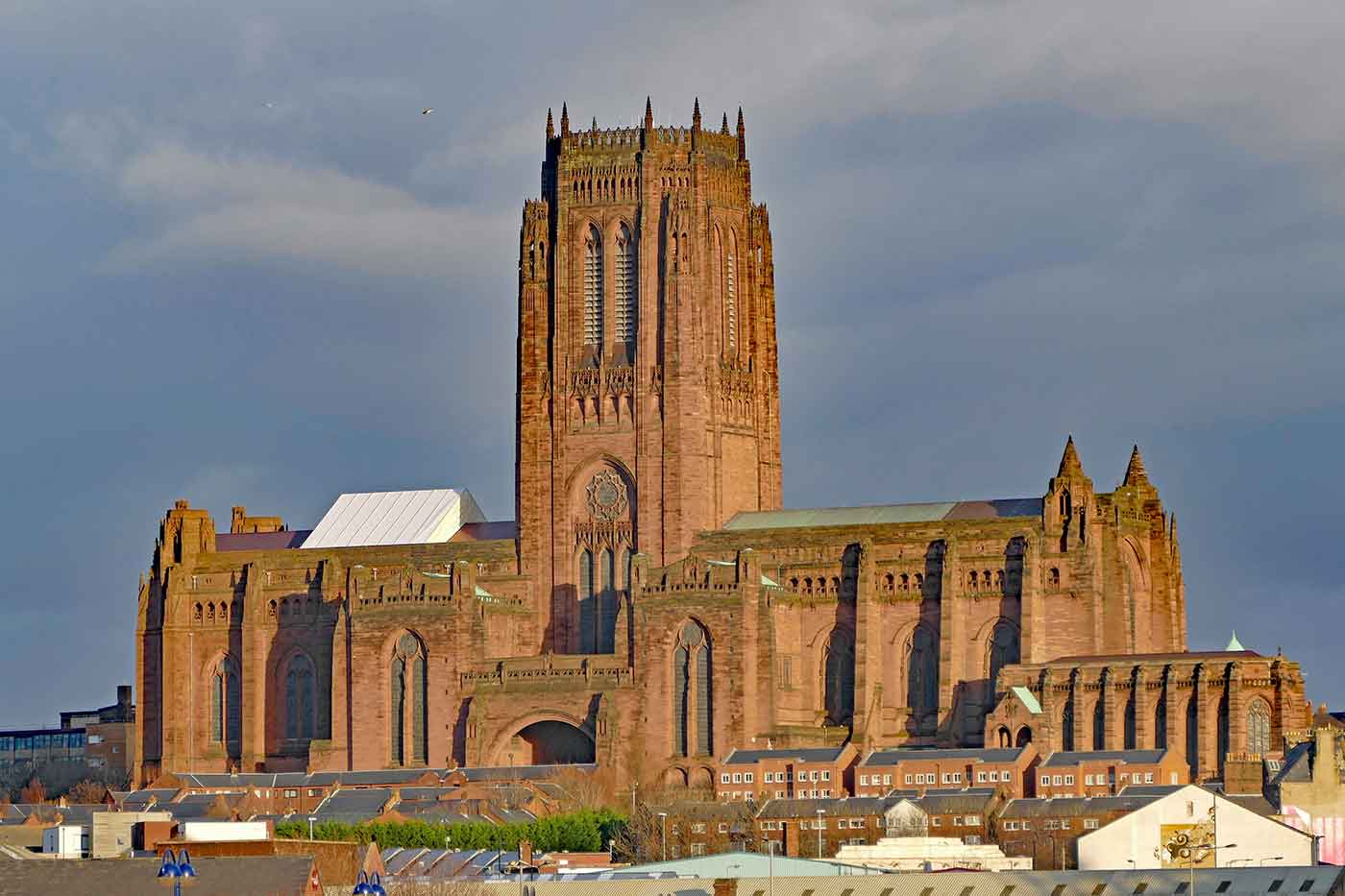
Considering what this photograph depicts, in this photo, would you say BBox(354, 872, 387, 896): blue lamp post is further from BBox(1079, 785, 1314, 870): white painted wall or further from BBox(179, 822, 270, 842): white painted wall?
BBox(1079, 785, 1314, 870): white painted wall

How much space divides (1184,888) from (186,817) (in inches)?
2805

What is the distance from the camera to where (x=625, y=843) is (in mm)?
193500

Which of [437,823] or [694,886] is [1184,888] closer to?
[694,886]

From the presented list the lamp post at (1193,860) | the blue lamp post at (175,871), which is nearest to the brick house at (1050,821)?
the lamp post at (1193,860)

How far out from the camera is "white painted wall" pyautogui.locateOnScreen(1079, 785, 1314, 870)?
173625 mm

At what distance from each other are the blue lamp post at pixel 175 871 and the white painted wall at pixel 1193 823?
5792 cm

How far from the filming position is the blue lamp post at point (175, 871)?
122 metres

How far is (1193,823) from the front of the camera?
180 metres

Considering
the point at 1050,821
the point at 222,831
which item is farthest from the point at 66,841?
the point at 1050,821

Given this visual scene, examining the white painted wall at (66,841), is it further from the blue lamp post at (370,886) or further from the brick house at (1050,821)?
the brick house at (1050,821)

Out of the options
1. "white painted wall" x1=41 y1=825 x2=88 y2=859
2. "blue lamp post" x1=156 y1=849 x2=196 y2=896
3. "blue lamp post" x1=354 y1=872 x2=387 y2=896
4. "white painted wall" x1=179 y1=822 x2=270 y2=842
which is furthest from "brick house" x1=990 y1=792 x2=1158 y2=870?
"blue lamp post" x1=156 y1=849 x2=196 y2=896

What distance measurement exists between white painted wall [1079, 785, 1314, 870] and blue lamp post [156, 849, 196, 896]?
190ft

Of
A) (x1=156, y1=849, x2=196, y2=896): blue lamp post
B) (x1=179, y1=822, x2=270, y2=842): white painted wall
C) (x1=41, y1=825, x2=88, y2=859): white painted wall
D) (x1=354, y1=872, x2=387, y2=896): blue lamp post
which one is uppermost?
(x1=179, y1=822, x2=270, y2=842): white painted wall

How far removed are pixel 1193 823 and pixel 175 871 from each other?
230 feet
